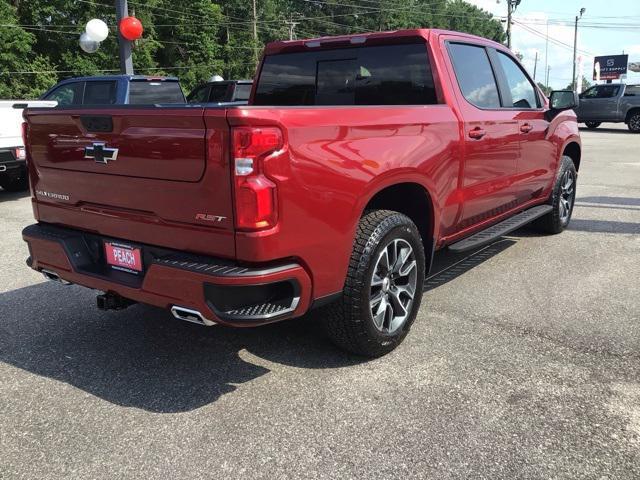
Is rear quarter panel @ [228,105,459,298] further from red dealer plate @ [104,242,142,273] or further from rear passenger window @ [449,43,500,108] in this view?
rear passenger window @ [449,43,500,108]

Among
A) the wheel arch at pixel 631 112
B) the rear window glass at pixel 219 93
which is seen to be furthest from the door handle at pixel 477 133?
the wheel arch at pixel 631 112

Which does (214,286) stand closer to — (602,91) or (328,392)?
(328,392)

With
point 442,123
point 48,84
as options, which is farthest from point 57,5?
point 442,123

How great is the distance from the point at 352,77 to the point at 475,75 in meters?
0.97

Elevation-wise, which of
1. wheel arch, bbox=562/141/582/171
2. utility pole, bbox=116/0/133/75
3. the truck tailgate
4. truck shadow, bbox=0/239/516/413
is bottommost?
truck shadow, bbox=0/239/516/413

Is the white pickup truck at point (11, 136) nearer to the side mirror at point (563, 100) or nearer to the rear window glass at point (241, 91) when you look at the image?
the rear window glass at point (241, 91)

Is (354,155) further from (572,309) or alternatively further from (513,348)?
(572,309)

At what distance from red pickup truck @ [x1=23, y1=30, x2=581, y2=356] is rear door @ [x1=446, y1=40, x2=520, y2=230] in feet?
0.06

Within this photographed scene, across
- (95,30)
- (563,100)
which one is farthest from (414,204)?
(95,30)

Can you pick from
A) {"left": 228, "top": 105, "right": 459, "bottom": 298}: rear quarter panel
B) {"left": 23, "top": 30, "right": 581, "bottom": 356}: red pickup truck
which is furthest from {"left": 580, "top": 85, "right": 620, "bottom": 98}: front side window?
{"left": 228, "top": 105, "right": 459, "bottom": 298}: rear quarter panel

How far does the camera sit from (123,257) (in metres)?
3.16

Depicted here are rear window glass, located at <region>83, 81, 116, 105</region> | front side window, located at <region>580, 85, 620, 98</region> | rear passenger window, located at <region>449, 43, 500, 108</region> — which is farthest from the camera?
front side window, located at <region>580, 85, 620, 98</region>

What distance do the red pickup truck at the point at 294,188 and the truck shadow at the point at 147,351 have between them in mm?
419

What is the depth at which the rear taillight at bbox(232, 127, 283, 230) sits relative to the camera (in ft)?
8.41
